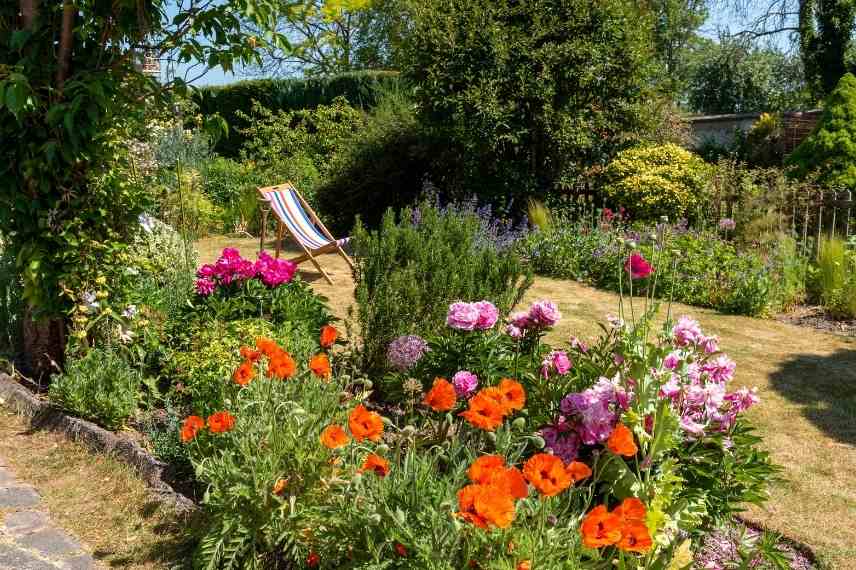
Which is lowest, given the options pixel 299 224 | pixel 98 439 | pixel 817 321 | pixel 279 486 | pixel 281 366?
pixel 98 439

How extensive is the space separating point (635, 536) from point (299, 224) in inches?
266

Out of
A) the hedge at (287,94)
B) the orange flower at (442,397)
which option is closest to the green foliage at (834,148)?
the hedge at (287,94)

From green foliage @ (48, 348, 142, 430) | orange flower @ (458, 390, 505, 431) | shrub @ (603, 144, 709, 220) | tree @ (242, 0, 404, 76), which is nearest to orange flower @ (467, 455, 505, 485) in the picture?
orange flower @ (458, 390, 505, 431)

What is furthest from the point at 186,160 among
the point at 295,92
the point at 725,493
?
the point at 725,493

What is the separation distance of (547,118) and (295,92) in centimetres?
832

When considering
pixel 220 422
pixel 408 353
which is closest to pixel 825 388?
pixel 408 353

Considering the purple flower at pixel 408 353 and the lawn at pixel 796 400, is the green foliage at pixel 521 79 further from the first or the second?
the purple flower at pixel 408 353

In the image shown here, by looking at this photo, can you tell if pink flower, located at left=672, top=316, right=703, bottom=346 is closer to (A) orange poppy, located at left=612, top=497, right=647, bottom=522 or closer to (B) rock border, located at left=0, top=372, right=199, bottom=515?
(A) orange poppy, located at left=612, top=497, right=647, bottom=522

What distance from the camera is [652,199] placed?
9.70 metres

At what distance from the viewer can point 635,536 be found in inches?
71.3

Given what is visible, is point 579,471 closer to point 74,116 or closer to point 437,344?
point 437,344

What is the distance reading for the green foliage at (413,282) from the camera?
4.27 meters

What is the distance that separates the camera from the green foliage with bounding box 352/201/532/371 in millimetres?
4266

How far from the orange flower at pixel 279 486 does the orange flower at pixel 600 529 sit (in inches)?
43.0
